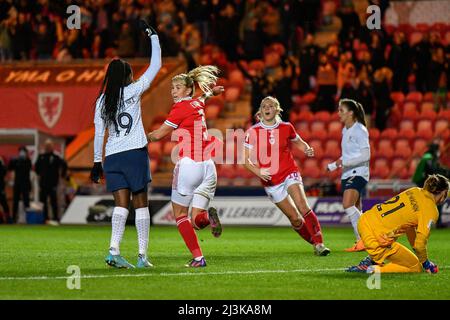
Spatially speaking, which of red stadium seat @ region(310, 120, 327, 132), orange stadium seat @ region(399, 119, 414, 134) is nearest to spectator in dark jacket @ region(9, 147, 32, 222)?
red stadium seat @ region(310, 120, 327, 132)

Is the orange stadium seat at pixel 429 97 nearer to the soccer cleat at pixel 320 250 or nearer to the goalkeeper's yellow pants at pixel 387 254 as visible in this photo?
the soccer cleat at pixel 320 250

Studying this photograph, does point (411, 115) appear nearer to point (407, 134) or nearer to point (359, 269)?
point (407, 134)

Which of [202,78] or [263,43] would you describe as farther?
[263,43]

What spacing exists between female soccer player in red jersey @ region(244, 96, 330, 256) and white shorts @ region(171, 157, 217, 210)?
200 centimetres

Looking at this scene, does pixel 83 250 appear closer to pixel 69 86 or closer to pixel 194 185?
pixel 194 185

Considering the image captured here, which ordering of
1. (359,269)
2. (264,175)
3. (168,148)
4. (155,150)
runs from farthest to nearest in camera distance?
1. (155,150)
2. (168,148)
3. (264,175)
4. (359,269)

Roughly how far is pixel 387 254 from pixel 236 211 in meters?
12.4

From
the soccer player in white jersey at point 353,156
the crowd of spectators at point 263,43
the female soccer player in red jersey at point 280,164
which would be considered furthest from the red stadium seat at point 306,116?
the female soccer player in red jersey at point 280,164

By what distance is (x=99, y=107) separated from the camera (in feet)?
36.8

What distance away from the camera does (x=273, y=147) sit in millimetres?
13883

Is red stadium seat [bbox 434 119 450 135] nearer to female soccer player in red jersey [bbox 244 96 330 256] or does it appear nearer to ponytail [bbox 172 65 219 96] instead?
female soccer player in red jersey [bbox 244 96 330 256]

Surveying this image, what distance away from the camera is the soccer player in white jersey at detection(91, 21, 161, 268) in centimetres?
1113

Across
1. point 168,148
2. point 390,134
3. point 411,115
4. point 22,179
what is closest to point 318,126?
point 390,134
